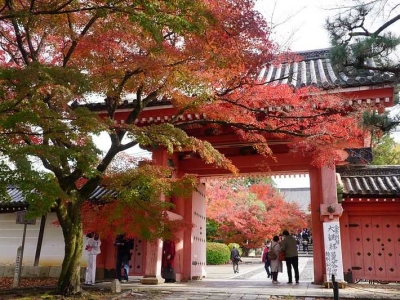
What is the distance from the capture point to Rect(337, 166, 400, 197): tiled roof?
38.8ft

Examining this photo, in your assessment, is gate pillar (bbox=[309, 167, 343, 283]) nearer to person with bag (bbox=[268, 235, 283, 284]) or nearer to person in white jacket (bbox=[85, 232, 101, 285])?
person with bag (bbox=[268, 235, 283, 284])

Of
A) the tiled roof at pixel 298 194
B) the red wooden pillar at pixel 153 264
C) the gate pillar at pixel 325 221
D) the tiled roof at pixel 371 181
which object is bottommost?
the red wooden pillar at pixel 153 264

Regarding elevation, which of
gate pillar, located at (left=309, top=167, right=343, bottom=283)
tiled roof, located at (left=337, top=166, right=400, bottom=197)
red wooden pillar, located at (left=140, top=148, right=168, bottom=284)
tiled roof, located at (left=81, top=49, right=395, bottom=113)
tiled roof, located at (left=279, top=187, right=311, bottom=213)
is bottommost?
red wooden pillar, located at (left=140, top=148, right=168, bottom=284)

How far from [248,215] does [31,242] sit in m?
16.9

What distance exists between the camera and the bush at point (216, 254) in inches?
1067

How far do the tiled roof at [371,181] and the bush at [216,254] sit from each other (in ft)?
49.4

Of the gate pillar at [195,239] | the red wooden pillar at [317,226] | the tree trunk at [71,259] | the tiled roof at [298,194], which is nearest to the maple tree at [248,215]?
the gate pillar at [195,239]

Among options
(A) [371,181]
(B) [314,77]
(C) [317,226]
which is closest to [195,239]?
(C) [317,226]

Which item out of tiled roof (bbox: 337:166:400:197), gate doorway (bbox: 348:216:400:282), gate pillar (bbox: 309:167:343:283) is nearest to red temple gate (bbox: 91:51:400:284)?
gate pillar (bbox: 309:167:343:283)

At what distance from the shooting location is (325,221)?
1069cm

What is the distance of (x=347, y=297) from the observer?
8.58 meters

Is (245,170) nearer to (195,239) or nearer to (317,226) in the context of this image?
(317,226)

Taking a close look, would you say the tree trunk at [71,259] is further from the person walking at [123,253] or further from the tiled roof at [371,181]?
the tiled roof at [371,181]

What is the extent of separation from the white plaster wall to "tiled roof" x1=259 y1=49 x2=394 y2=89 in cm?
962
